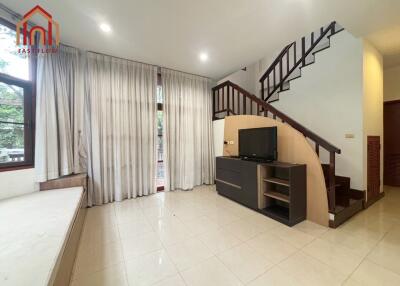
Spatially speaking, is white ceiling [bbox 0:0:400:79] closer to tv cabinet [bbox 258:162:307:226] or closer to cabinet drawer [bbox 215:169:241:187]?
tv cabinet [bbox 258:162:307:226]

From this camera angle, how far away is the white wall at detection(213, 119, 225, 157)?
443 centimetres

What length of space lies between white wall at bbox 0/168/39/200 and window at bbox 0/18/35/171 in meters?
0.10

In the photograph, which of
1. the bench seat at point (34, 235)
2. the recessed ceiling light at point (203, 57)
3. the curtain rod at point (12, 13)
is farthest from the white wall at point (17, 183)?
the recessed ceiling light at point (203, 57)

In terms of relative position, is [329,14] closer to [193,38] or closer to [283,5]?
[283,5]


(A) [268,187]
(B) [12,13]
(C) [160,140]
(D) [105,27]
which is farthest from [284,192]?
(B) [12,13]

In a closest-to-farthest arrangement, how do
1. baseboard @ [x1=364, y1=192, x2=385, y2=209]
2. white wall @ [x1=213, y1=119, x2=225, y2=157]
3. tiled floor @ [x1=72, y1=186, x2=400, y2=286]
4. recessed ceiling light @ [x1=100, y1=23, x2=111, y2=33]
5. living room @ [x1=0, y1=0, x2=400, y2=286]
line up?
tiled floor @ [x1=72, y1=186, x2=400, y2=286]
living room @ [x1=0, y1=0, x2=400, y2=286]
recessed ceiling light @ [x1=100, y1=23, x2=111, y2=33]
baseboard @ [x1=364, y1=192, x2=385, y2=209]
white wall @ [x1=213, y1=119, x2=225, y2=157]

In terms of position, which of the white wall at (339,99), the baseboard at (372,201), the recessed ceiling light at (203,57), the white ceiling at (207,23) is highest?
the recessed ceiling light at (203,57)

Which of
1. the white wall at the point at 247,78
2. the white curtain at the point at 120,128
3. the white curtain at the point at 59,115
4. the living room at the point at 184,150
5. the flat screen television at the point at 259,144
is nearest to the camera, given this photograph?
the living room at the point at 184,150

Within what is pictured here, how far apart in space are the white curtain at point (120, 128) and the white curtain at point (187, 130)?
1.23 feet

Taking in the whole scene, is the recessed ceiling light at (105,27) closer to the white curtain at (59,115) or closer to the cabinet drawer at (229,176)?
the white curtain at (59,115)

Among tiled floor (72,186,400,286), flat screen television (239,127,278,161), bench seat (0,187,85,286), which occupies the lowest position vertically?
tiled floor (72,186,400,286)

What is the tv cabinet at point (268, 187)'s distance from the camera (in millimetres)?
2459

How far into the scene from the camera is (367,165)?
2977mm

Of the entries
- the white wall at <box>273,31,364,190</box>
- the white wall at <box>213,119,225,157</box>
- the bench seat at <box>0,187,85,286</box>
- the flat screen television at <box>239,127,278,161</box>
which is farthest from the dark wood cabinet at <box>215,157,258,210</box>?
the bench seat at <box>0,187,85,286</box>
